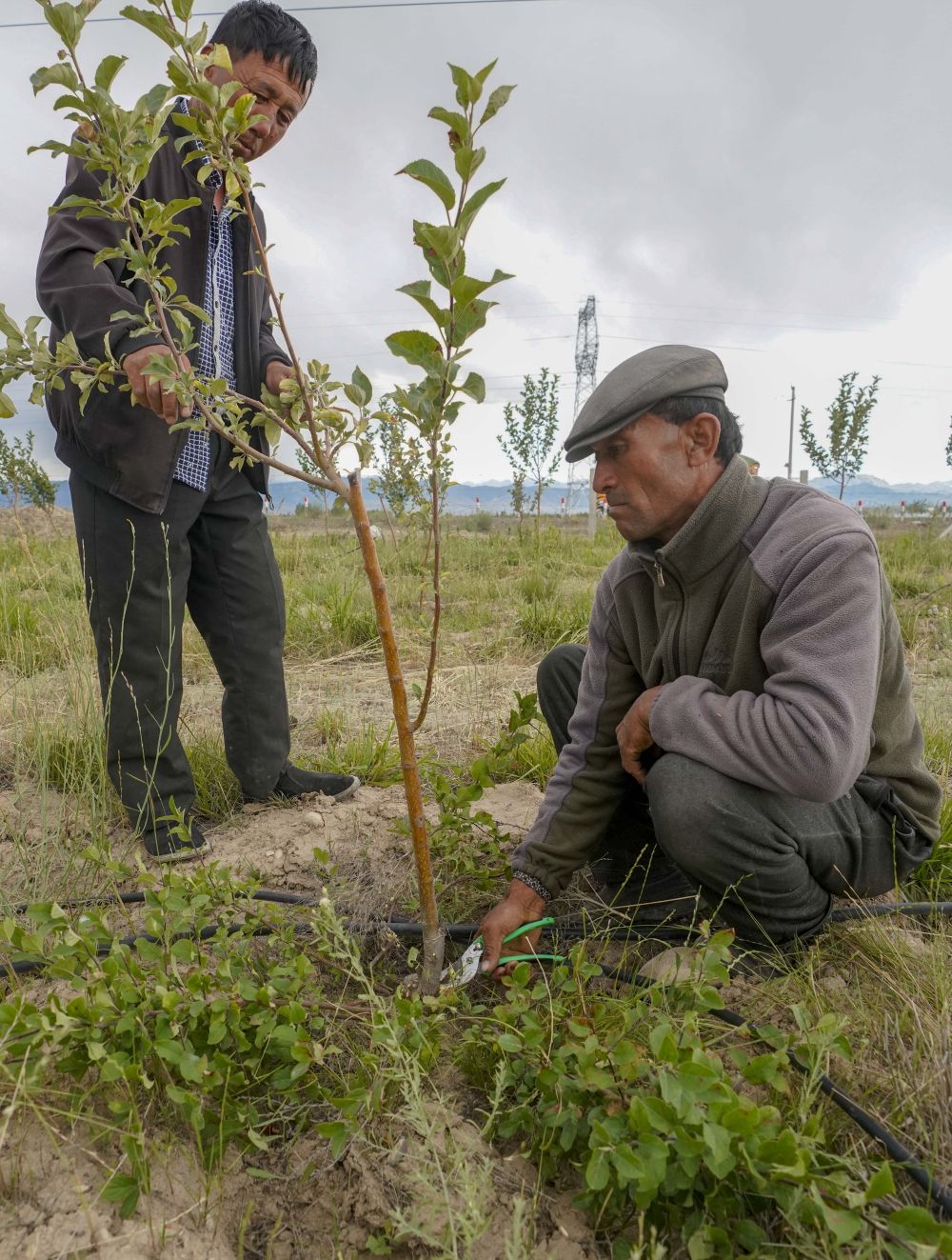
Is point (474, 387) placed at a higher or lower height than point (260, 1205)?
higher

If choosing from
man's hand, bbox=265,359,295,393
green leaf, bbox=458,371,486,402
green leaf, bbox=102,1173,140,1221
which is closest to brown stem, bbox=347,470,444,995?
green leaf, bbox=458,371,486,402

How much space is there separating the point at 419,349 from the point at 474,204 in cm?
20

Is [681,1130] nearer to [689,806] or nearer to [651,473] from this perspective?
[689,806]

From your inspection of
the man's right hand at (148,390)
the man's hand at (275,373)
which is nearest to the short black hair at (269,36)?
the man's hand at (275,373)

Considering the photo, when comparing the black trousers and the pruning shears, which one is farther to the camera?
the black trousers

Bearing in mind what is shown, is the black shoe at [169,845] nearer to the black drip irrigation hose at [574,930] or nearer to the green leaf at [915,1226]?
the black drip irrigation hose at [574,930]

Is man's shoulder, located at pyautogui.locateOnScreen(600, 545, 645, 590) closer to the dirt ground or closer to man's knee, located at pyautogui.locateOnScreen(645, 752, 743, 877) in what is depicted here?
man's knee, located at pyautogui.locateOnScreen(645, 752, 743, 877)

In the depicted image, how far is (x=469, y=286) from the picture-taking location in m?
1.12

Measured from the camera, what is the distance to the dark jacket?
6.51 feet

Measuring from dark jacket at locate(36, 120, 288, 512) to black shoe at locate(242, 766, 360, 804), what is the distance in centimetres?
104

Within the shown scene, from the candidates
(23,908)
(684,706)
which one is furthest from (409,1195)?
(23,908)

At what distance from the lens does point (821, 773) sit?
1.56m

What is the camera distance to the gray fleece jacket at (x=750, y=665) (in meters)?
1.58

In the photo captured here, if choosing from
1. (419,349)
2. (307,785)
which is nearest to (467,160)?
(419,349)
